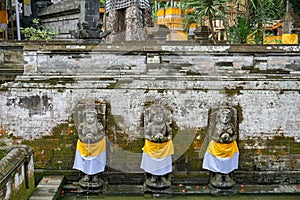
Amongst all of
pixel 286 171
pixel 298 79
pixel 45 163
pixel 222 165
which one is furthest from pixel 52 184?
pixel 298 79

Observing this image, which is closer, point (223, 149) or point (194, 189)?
point (223, 149)

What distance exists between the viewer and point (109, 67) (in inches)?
329

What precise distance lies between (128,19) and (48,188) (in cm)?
539

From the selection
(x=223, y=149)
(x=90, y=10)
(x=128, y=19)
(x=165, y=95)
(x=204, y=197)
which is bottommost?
(x=204, y=197)

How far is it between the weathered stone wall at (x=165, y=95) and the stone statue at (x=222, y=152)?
0.40 meters

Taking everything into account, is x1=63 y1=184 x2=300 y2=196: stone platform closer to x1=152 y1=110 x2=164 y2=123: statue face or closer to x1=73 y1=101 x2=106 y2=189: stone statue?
x1=73 y1=101 x2=106 y2=189: stone statue

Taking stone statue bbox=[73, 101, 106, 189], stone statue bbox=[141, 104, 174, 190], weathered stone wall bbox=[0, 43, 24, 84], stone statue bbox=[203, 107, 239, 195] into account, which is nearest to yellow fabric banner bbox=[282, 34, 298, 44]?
stone statue bbox=[203, 107, 239, 195]

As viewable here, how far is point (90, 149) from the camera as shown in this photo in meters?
7.66

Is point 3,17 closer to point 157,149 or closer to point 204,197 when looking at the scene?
point 157,149

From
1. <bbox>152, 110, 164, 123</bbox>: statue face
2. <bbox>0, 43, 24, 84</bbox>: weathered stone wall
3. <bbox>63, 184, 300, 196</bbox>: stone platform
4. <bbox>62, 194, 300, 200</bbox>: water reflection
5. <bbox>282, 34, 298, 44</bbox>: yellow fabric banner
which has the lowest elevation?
<bbox>62, 194, 300, 200</bbox>: water reflection

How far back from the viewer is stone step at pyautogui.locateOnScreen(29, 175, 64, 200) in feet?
22.8

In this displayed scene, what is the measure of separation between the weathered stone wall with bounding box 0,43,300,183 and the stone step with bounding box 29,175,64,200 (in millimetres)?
414

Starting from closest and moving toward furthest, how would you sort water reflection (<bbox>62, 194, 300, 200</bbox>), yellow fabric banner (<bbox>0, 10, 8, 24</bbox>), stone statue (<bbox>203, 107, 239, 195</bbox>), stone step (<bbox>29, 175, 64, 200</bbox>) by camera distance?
stone step (<bbox>29, 175, 64, 200</bbox>), water reflection (<bbox>62, 194, 300, 200</bbox>), stone statue (<bbox>203, 107, 239, 195</bbox>), yellow fabric banner (<bbox>0, 10, 8, 24</bbox>)

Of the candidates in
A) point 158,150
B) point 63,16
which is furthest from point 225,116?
point 63,16
